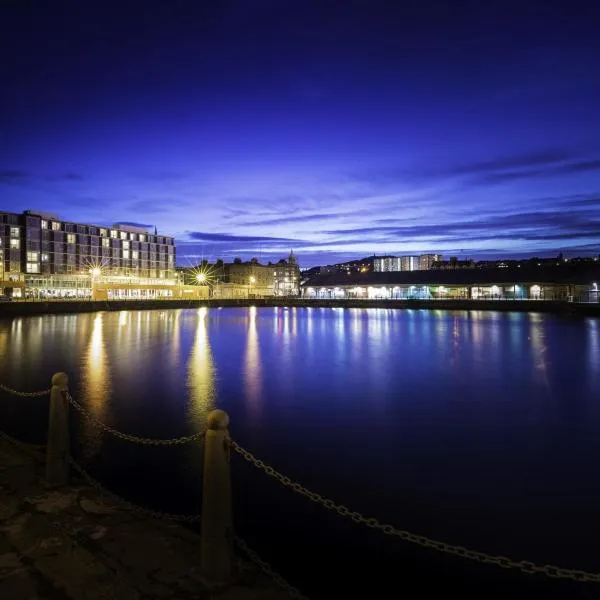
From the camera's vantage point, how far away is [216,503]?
4.93 metres

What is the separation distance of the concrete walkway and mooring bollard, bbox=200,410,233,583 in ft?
0.58

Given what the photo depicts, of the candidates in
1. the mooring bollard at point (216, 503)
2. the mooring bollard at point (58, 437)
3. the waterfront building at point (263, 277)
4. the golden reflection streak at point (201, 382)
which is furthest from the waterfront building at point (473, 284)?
the mooring bollard at point (216, 503)

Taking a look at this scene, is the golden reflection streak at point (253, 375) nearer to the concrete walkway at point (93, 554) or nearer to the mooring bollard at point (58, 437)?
the mooring bollard at point (58, 437)

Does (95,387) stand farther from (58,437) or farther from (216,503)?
(216,503)

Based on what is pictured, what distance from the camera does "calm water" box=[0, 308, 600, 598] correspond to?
304 inches

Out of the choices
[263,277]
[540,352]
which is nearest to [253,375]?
[540,352]

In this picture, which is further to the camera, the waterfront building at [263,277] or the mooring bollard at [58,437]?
the waterfront building at [263,277]

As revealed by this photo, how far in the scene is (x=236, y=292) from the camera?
15362 centimetres

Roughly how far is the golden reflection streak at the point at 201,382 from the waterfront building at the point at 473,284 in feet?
231

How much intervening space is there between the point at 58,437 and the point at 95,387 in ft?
43.7

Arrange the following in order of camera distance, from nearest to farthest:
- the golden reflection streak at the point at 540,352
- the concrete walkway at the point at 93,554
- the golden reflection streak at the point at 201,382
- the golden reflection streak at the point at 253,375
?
the concrete walkway at the point at 93,554
the golden reflection streak at the point at 201,382
the golden reflection streak at the point at 253,375
the golden reflection streak at the point at 540,352

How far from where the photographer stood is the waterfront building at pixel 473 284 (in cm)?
8606

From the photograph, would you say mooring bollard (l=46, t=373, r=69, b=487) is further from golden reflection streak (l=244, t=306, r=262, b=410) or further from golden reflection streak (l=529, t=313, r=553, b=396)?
golden reflection streak (l=529, t=313, r=553, b=396)

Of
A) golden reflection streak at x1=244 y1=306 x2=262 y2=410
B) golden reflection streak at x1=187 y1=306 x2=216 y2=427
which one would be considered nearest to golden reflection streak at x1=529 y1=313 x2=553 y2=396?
golden reflection streak at x1=244 y1=306 x2=262 y2=410
